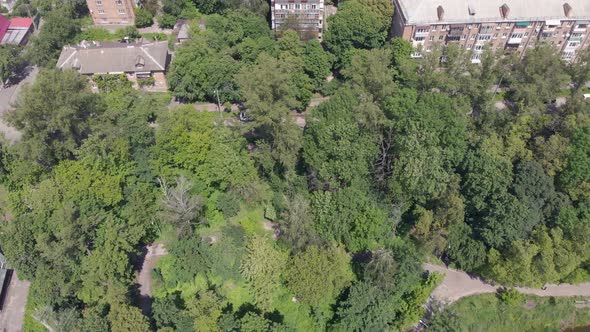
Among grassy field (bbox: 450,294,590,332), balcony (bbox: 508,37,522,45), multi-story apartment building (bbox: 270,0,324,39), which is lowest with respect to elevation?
grassy field (bbox: 450,294,590,332)

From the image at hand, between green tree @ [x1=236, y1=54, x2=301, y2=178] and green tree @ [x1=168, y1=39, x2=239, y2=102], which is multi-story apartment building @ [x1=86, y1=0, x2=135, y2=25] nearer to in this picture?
green tree @ [x1=168, y1=39, x2=239, y2=102]

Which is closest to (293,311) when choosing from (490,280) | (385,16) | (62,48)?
(490,280)

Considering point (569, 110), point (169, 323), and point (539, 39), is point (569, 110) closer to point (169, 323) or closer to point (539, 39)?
point (539, 39)

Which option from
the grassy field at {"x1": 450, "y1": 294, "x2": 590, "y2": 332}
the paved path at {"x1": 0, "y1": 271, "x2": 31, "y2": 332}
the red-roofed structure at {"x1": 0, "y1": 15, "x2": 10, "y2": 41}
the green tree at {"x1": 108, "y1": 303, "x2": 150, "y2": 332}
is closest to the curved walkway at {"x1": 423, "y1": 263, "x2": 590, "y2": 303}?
the grassy field at {"x1": 450, "y1": 294, "x2": 590, "y2": 332}

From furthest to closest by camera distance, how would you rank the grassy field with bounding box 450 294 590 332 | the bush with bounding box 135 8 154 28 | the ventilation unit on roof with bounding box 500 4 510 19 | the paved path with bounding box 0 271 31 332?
the bush with bounding box 135 8 154 28
the ventilation unit on roof with bounding box 500 4 510 19
the grassy field with bounding box 450 294 590 332
the paved path with bounding box 0 271 31 332

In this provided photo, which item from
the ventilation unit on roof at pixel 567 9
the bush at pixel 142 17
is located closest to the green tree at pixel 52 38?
the bush at pixel 142 17

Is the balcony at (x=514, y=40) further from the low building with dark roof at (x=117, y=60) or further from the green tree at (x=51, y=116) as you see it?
the green tree at (x=51, y=116)
